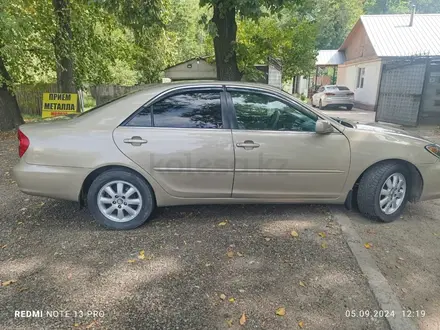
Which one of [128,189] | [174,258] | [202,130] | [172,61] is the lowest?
[174,258]

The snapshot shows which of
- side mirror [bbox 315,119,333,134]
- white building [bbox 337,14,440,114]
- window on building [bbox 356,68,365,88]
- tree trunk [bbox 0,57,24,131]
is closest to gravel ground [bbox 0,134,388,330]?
side mirror [bbox 315,119,333,134]

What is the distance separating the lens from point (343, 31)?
38844mm

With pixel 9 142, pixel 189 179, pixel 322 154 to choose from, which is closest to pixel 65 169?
pixel 189 179

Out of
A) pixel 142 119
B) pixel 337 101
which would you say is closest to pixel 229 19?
pixel 142 119

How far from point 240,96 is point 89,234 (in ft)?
7.39

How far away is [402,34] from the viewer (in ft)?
62.7

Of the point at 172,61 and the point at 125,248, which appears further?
the point at 172,61

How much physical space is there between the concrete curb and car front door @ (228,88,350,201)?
57cm

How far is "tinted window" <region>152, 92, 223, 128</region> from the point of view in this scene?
341 centimetres

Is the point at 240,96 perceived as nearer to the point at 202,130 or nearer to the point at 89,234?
the point at 202,130

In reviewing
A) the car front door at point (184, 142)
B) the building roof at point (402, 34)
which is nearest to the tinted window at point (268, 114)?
the car front door at point (184, 142)

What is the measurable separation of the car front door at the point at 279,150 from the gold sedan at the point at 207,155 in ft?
0.04

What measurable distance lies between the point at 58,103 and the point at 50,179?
4429 millimetres

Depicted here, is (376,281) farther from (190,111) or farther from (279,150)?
(190,111)
